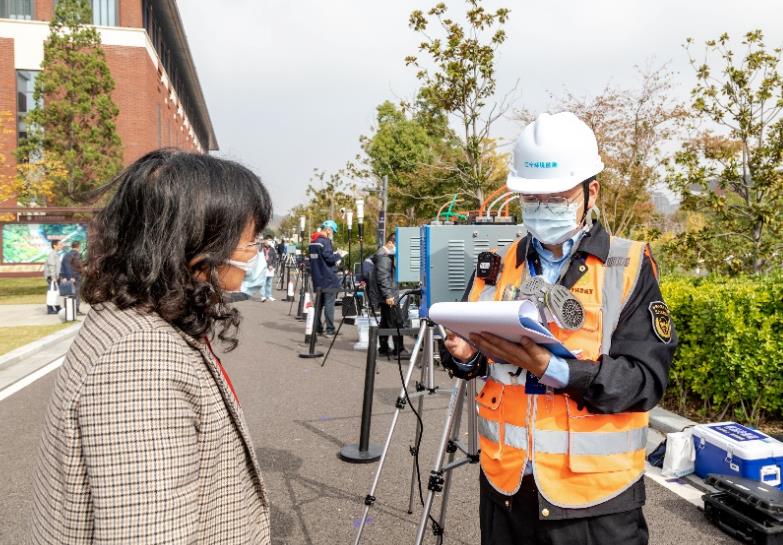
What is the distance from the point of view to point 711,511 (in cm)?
373

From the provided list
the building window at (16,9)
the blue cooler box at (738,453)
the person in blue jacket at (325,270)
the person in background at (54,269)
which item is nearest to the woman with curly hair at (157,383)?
the blue cooler box at (738,453)

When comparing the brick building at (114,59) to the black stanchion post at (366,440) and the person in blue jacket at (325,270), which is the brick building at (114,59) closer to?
the person in blue jacket at (325,270)

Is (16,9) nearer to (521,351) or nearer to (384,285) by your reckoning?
(384,285)

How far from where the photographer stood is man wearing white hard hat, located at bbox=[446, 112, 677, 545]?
6.02ft

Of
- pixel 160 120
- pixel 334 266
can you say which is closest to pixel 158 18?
pixel 160 120

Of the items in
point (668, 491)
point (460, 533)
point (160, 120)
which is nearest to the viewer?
point (460, 533)

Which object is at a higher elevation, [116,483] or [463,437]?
[116,483]

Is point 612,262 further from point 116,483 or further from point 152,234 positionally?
point 116,483

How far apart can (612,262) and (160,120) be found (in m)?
43.0

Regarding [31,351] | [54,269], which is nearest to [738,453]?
[31,351]

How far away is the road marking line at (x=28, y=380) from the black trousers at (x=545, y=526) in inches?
253

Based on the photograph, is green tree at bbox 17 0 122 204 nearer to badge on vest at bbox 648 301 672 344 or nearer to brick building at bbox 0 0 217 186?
brick building at bbox 0 0 217 186

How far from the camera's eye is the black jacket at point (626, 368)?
5.91 feet

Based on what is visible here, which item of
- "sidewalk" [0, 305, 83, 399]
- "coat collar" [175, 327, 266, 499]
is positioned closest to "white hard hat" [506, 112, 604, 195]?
"coat collar" [175, 327, 266, 499]
